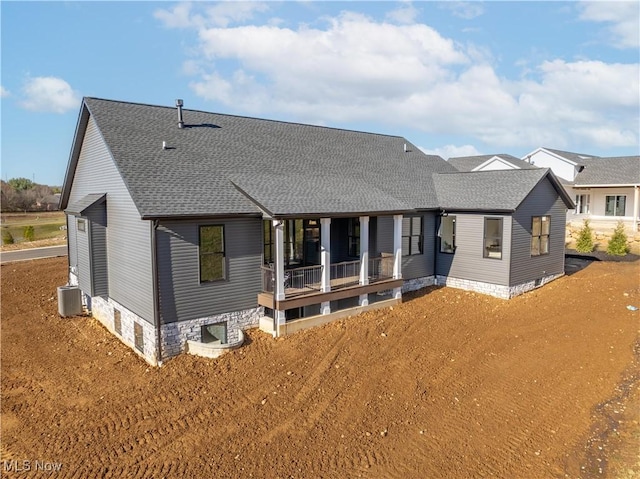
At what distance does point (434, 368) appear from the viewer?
11.2 metres

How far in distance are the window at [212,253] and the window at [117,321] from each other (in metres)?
3.77

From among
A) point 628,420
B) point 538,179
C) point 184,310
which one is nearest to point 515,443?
point 628,420

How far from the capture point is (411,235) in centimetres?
1773

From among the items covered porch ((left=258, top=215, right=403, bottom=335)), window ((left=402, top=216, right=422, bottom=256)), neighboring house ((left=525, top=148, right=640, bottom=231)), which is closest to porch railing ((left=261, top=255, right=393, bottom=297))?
covered porch ((left=258, top=215, right=403, bottom=335))

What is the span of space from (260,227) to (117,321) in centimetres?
555

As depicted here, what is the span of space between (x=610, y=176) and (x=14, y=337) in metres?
38.0

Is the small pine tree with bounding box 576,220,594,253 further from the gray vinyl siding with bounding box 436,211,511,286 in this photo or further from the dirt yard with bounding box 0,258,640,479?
the gray vinyl siding with bounding box 436,211,511,286

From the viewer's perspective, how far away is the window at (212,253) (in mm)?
12314

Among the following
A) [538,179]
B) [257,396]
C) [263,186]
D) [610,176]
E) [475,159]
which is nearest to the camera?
[257,396]

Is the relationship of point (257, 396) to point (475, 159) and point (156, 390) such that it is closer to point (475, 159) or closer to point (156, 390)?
point (156, 390)

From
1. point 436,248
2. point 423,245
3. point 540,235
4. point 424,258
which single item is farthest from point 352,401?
point 540,235

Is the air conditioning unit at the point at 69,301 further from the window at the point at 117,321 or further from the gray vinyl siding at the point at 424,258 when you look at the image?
the gray vinyl siding at the point at 424,258

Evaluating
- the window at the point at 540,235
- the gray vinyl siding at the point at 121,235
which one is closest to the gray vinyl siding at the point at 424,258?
the window at the point at 540,235

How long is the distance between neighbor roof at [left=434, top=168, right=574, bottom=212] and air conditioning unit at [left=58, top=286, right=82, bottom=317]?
1400 cm
